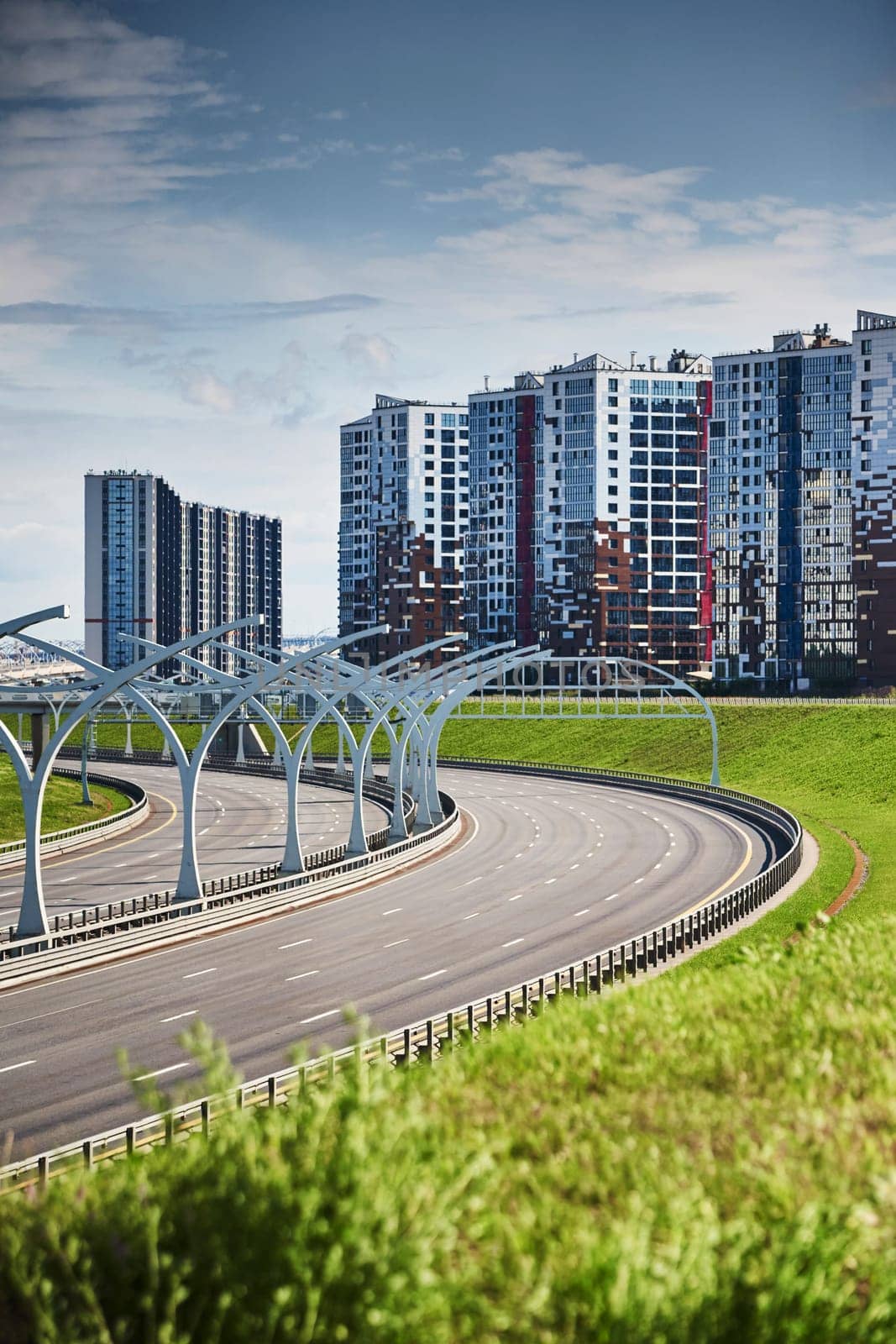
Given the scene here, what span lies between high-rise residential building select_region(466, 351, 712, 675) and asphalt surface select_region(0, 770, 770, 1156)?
96.8 meters

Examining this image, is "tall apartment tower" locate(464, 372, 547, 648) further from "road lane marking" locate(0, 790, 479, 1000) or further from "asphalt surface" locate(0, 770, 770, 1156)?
"road lane marking" locate(0, 790, 479, 1000)

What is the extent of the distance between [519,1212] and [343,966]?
25.7 m

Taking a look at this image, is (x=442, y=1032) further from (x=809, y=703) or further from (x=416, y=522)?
(x=416, y=522)

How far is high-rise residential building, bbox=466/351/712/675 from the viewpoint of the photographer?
159375 millimetres

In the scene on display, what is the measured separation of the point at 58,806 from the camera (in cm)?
8044

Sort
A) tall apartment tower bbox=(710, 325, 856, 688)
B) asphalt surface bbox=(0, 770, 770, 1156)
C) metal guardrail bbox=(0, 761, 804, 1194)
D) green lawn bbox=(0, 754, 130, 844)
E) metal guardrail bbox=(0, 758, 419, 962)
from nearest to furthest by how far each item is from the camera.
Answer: metal guardrail bbox=(0, 761, 804, 1194) → asphalt surface bbox=(0, 770, 770, 1156) → metal guardrail bbox=(0, 758, 419, 962) → green lawn bbox=(0, 754, 130, 844) → tall apartment tower bbox=(710, 325, 856, 688)

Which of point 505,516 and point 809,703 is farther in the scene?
point 505,516

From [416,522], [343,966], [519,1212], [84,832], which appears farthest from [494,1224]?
[416,522]

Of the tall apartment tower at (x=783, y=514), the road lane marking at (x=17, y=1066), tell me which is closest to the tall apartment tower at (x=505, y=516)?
the tall apartment tower at (x=783, y=514)

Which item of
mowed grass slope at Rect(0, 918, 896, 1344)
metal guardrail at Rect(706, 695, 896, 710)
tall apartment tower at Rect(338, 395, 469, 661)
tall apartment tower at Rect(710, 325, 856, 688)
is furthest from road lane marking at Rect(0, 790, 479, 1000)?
tall apartment tower at Rect(338, 395, 469, 661)

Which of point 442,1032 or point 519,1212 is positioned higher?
point 519,1212

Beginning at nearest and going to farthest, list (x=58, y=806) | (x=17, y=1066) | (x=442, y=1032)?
(x=442, y=1032) < (x=17, y=1066) < (x=58, y=806)

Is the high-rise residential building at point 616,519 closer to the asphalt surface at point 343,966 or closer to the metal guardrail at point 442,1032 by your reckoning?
the asphalt surface at point 343,966

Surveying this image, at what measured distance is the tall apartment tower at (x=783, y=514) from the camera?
15162cm
